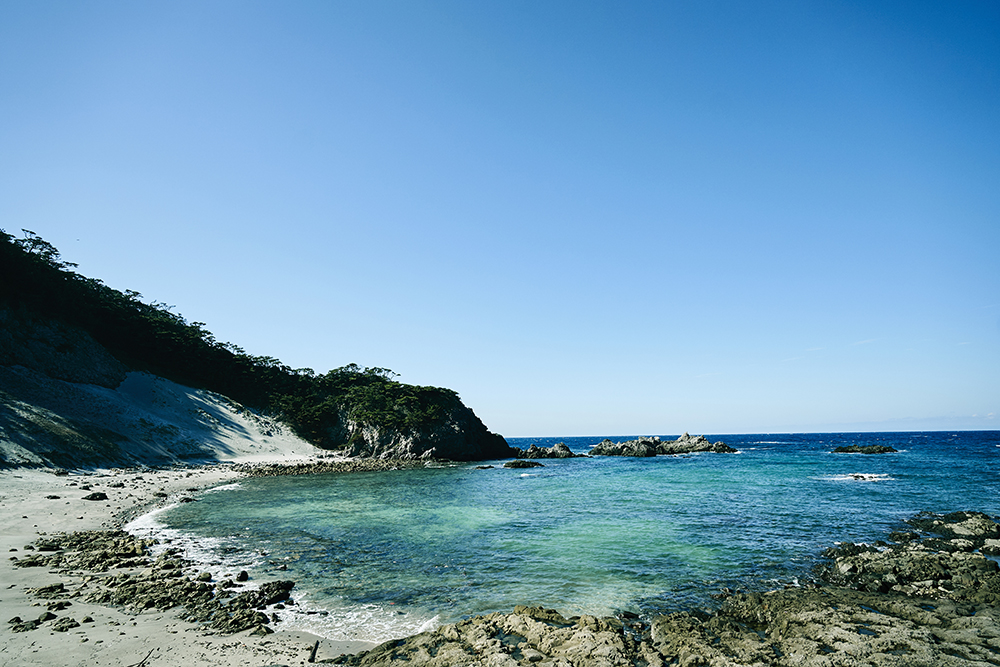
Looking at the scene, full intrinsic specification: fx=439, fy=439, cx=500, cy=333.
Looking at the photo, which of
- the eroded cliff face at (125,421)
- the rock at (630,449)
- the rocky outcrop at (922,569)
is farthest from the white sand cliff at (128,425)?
the rock at (630,449)

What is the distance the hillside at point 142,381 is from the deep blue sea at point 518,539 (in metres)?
17.2

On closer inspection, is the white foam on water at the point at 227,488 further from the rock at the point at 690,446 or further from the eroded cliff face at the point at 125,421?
the rock at the point at 690,446

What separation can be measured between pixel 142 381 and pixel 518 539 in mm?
63255

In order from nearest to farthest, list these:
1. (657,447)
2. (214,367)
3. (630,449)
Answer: (214,367)
(630,449)
(657,447)

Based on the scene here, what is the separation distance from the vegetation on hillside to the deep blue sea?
3345cm

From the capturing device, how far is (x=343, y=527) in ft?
72.9

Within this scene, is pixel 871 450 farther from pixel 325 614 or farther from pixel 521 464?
pixel 325 614

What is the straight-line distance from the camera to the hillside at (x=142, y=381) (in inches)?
1554

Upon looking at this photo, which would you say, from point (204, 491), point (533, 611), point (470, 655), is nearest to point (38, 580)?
point (470, 655)

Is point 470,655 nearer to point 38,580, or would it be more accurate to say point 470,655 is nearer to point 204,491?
point 38,580

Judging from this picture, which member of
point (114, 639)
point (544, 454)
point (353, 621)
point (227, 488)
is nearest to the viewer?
point (114, 639)

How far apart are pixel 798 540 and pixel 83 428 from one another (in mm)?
53224

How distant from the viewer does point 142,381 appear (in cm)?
5959

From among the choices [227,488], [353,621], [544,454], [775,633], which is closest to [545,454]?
[544,454]
